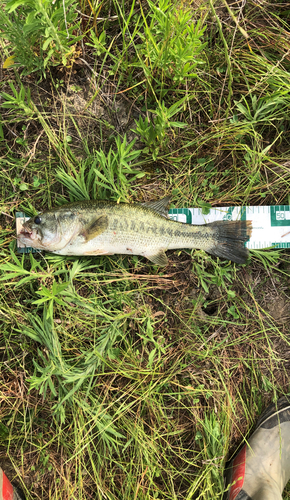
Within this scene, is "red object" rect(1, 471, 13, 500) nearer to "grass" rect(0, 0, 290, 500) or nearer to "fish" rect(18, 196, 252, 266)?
"grass" rect(0, 0, 290, 500)

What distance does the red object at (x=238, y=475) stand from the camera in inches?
138

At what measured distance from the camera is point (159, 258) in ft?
11.6

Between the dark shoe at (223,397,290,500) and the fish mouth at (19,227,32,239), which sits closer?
the fish mouth at (19,227,32,239)

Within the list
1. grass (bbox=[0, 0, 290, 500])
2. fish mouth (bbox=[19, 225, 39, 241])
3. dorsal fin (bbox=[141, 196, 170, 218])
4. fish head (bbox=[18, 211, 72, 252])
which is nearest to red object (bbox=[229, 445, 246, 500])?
grass (bbox=[0, 0, 290, 500])

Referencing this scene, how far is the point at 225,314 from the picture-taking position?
3736mm

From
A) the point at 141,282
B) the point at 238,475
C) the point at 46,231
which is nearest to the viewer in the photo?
the point at 46,231

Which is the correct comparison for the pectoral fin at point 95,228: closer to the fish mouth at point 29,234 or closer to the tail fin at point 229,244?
the fish mouth at point 29,234

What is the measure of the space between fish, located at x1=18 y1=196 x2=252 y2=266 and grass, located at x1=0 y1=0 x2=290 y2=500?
0.18 metres

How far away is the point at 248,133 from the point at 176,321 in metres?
2.28

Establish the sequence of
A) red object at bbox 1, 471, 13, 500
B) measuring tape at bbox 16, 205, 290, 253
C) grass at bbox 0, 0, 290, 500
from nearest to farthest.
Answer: red object at bbox 1, 471, 13, 500 < grass at bbox 0, 0, 290, 500 < measuring tape at bbox 16, 205, 290, 253

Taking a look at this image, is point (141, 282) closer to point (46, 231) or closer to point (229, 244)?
point (229, 244)

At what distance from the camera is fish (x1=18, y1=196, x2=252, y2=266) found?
337cm

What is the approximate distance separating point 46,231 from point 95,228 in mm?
503

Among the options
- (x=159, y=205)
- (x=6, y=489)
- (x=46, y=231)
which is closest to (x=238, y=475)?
(x=6, y=489)
